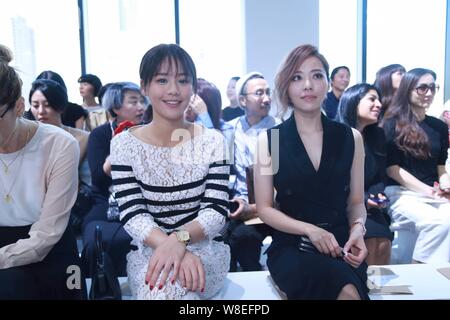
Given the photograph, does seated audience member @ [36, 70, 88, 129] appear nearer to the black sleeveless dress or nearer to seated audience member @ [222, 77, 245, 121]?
seated audience member @ [222, 77, 245, 121]

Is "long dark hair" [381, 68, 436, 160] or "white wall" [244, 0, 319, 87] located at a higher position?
"white wall" [244, 0, 319, 87]

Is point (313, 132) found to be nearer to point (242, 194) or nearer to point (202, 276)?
point (202, 276)

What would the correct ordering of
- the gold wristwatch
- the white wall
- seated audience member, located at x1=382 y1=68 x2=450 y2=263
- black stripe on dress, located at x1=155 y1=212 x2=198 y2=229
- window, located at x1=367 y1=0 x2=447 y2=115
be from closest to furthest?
the gold wristwatch → black stripe on dress, located at x1=155 y1=212 x2=198 y2=229 → seated audience member, located at x1=382 y1=68 x2=450 y2=263 → window, located at x1=367 y1=0 x2=447 y2=115 → the white wall

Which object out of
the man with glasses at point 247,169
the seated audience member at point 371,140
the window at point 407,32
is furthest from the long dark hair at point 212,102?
the window at point 407,32

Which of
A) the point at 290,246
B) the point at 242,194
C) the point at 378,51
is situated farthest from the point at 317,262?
the point at 378,51

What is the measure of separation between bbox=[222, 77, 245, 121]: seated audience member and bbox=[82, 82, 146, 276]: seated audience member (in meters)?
1.12

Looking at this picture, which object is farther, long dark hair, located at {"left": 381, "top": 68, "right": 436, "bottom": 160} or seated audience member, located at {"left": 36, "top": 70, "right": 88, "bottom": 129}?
seated audience member, located at {"left": 36, "top": 70, "right": 88, "bottom": 129}

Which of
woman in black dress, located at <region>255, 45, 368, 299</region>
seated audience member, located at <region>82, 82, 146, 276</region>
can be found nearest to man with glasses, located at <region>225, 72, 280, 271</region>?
seated audience member, located at <region>82, 82, 146, 276</region>

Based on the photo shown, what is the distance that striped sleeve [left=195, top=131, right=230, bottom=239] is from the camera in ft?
3.48

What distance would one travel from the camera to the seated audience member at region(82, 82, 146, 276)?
1575 millimetres

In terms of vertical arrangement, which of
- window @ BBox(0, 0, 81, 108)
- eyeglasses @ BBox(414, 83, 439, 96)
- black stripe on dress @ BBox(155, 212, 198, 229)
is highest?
window @ BBox(0, 0, 81, 108)

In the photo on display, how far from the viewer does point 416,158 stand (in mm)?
2027

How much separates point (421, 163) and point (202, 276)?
149 cm

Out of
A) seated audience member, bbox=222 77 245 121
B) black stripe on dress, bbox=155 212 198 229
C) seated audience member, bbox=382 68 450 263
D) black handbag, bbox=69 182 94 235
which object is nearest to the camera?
black stripe on dress, bbox=155 212 198 229
